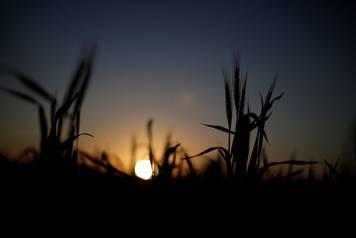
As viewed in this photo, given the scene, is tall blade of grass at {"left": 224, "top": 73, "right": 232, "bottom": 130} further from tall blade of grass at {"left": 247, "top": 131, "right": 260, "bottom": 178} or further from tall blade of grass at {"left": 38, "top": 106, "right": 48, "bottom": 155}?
tall blade of grass at {"left": 38, "top": 106, "right": 48, "bottom": 155}

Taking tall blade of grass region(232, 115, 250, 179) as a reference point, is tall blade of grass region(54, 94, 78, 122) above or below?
above

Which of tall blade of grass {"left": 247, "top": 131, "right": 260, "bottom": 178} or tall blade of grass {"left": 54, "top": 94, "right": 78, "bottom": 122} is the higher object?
tall blade of grass {"left": 54, "top": 94, "right": 78, "bottom": 122}

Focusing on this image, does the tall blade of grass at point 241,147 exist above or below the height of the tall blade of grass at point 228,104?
below

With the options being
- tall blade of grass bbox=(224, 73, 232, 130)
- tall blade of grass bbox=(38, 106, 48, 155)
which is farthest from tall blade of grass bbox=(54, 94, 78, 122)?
tall blade of grass bbox=(224, 73, 232, 130)

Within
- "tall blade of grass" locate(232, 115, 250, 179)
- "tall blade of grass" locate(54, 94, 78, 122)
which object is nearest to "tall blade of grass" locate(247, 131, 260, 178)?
"tall blade of grass" locate(232, 115, 250, 179)

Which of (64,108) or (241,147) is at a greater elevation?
(64,108)

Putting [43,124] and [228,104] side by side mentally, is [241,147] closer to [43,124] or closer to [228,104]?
[228,104]

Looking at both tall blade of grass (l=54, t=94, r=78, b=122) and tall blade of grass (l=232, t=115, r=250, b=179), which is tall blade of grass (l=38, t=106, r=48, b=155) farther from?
tall blade of grass (l=232, t=115, r=250, b=179)

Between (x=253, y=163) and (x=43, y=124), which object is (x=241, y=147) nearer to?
(x=253, y=163)

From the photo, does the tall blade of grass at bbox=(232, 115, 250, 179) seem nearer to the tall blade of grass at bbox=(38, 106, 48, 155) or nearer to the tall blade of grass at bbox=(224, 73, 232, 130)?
the tall blade of grass at bbox=(224, 73, 232, 130)

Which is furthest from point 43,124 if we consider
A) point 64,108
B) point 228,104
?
point 228,104

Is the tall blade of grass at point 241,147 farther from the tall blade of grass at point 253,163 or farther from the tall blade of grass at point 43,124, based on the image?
the tall blade of grass at point 43,124

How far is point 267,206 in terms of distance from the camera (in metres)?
1.54

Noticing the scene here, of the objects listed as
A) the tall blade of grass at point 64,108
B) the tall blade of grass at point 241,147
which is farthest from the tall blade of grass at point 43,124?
the tall blade of grass at point 241,147
